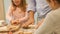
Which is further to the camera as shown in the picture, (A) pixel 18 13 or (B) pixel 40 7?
(A) pixel 18 13

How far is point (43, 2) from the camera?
897mm

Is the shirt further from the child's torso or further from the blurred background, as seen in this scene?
the blurred background

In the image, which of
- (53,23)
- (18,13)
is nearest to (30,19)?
(18,13)

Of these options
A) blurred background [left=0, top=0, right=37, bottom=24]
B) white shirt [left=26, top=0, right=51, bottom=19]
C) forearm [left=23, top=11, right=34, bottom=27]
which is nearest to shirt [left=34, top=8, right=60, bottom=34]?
white shirt [left=26, top=0, right=51, bottom=19]

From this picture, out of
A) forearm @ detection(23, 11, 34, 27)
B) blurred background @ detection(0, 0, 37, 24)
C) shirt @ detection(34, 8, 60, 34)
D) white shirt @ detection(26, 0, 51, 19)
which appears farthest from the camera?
blurred background @ detection(0, 0, 37, 24)

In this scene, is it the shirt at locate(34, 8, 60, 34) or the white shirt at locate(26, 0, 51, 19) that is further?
the white shirt at locate(26, 0, 51, 19)

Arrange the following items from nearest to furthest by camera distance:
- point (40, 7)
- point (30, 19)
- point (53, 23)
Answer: point (53, 23) < point (40, 7) < point (30, 19)

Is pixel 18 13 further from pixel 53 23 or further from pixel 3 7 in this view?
pixel 53 23

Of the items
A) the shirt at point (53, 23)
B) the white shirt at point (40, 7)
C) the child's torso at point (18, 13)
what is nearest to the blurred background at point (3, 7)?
the child's torso at point (18, 13)

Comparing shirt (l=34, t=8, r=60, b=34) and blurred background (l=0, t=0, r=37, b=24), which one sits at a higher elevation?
blurred background (l=0, t=0, r=37, b=24)

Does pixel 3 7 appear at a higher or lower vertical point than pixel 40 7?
higher

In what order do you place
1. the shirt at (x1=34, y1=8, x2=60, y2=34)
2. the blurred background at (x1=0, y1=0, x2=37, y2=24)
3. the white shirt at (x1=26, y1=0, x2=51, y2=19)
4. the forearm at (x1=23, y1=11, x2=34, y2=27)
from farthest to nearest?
the blurred background at (x1=0, y1=0, x2=37, y2=24) < the forearm at (x1=23, y1=11, x2=34, y2=27) < the white shirt at (x1=26, y1=0, x2=51, y2=19) < the shirt at (x1=34, y1=8, x2=60, y2=34)

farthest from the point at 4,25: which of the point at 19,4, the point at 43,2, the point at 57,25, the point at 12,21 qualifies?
the point at 57,25

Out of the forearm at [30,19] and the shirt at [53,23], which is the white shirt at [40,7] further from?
the shirt at [53,23]
